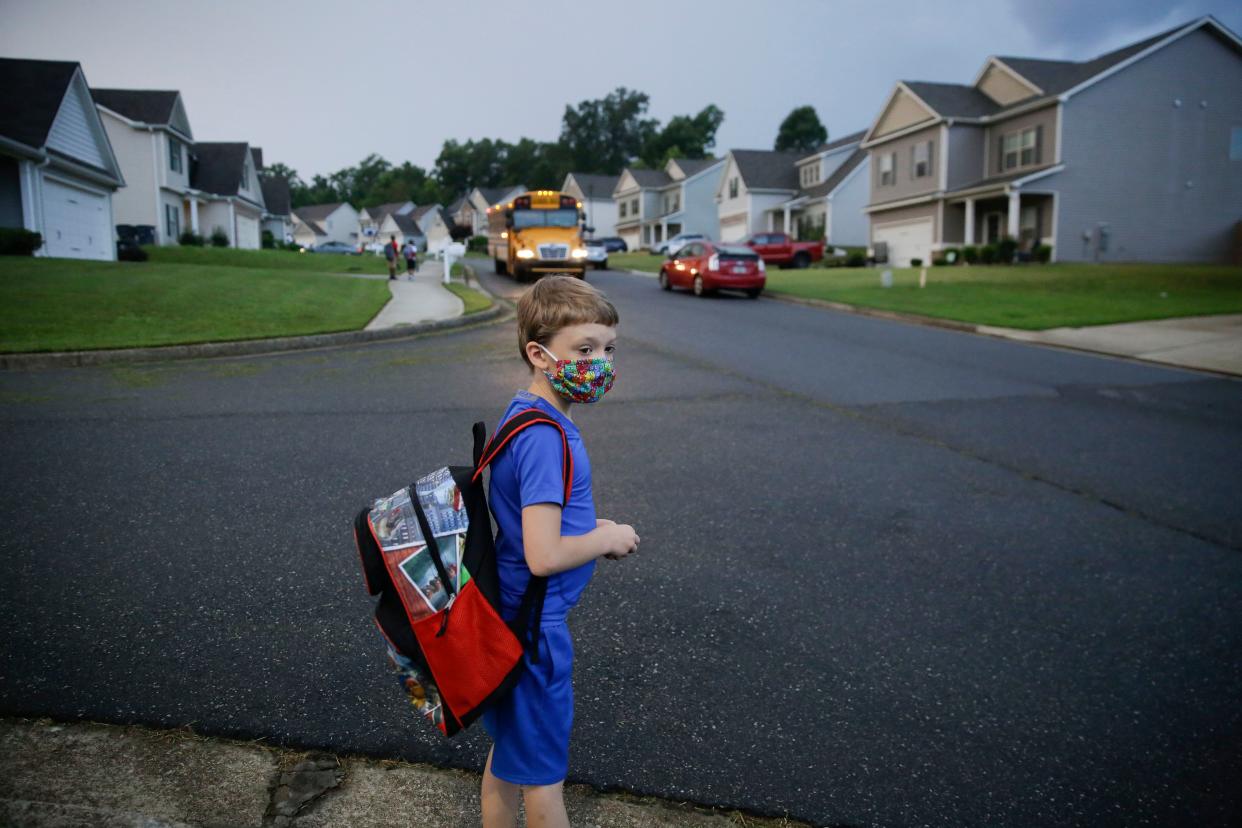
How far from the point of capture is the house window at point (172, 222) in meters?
39.7

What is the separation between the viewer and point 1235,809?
2.70m

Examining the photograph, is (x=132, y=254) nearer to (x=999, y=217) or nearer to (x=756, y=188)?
(x=999, y=217)

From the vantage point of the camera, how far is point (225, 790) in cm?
255

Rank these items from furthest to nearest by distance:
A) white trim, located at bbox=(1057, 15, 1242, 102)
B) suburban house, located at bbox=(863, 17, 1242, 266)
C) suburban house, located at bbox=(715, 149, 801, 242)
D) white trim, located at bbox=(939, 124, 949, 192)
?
suburban house, located at bbox=(715, 149, 801, 242) → white trim, located at bbox=(939, 124, 949, 192) → suburban house, located at bbox=(863, 17, 1242, 266) → white trim, located at bbox=(1057, 15, 1242, 102)

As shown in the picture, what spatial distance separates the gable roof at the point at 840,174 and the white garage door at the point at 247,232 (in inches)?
1299

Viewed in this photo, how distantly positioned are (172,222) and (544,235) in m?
22.8

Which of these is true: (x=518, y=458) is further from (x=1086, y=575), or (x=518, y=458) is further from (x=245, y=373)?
(x=245, y=373)

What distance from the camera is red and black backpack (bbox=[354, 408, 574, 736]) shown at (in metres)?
1.93

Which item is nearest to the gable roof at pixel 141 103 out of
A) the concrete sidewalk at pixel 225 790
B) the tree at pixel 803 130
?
the concrete sidewalk at pixel 225 790

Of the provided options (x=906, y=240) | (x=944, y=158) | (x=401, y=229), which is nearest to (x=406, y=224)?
(x=401, y=229)

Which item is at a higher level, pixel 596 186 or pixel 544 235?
pixel 596 186

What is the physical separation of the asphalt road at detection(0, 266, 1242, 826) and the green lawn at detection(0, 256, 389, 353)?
4.00 metres

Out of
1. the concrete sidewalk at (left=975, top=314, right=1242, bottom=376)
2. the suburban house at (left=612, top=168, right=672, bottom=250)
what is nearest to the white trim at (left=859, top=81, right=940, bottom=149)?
the concrete sidewalk at (left=975, top=314, right=1242, bottom=376)

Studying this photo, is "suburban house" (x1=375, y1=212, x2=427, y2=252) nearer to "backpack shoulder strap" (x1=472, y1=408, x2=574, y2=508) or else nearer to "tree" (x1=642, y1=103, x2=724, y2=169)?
"tree" (x1=642, y1=103, x2=724, y2=169)
